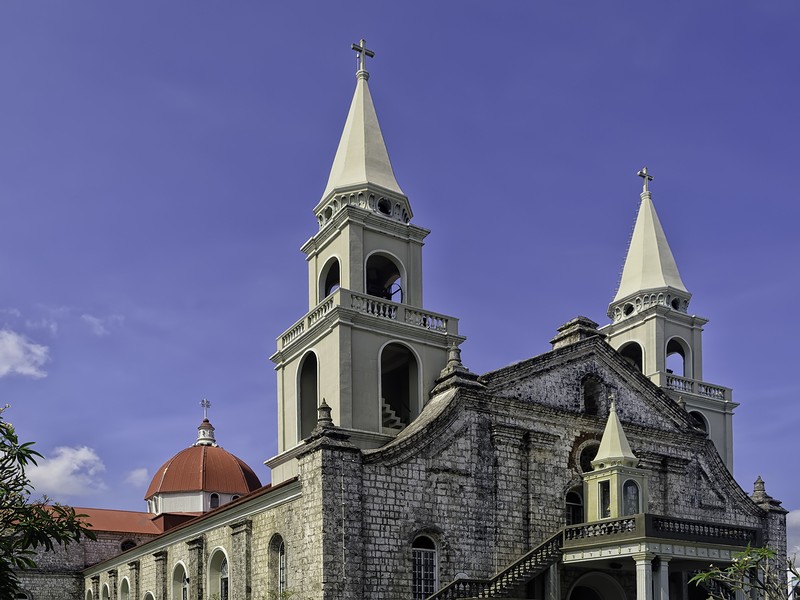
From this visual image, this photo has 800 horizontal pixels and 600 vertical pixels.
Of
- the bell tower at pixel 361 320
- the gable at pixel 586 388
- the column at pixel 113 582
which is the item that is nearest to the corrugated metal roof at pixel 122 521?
the column at pixel 113 582

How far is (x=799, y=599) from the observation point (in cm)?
1909

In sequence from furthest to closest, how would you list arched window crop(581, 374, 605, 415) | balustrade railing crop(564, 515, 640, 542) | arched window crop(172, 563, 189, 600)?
arched window crop(172, 563, 189, 600), arched window crop(581, 374, 605, 415), balustrade railing crop(564, 515, 640, 542)

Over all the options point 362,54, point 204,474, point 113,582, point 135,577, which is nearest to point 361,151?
point 362,54

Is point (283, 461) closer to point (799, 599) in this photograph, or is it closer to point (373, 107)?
point (373, 107)

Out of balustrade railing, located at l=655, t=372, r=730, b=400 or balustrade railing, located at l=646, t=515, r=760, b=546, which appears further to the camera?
balustrade railing, located at l=655, t=372, r=730, b=400

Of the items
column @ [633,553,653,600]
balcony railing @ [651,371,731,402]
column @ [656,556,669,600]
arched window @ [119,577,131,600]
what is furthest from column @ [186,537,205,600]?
balcony railing @ [651,371,731,402]

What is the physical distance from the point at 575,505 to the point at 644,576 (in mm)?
5852

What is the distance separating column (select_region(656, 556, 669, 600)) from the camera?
83.0 feet

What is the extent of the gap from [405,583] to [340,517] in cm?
280

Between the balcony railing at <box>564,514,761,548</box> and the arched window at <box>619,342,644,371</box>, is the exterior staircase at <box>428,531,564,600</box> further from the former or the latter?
the arched window at <box>619,342,644,371</box>

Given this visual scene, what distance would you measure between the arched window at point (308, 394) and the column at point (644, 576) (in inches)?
459

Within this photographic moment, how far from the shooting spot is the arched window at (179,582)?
3597cm

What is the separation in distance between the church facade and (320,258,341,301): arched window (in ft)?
0.31

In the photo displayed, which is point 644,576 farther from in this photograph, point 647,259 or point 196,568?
point 647,259
